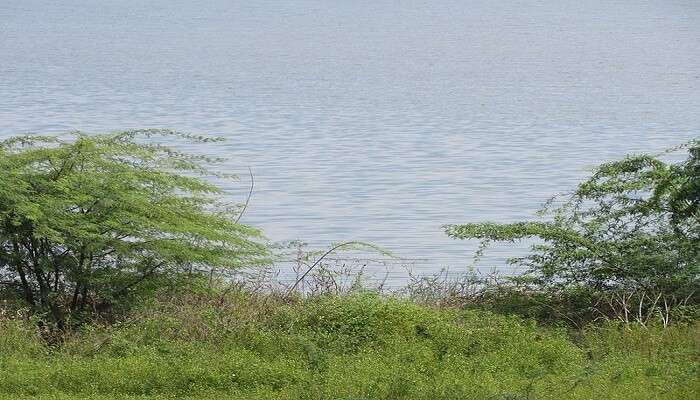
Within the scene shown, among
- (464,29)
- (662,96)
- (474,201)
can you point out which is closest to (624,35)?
(464,29)

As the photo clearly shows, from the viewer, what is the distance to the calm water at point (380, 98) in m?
25.8

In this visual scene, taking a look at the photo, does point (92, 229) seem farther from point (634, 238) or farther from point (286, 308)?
point (634, 238)

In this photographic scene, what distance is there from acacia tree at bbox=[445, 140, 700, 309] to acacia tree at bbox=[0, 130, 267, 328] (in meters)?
2.87

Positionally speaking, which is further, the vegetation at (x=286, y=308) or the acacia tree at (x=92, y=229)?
the acacia tree at (x=92, y=229)

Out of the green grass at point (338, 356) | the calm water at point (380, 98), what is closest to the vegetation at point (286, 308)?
the green grass at point (338, 356)

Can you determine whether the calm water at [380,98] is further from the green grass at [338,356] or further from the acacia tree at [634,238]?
the green grass at [338,356]

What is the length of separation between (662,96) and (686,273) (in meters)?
35.8

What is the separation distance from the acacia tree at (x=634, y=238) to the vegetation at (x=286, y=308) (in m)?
0.02

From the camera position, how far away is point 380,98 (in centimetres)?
4597

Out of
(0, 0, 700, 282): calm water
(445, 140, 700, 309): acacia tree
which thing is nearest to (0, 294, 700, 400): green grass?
(445, 140, 700, 309): acacia tree

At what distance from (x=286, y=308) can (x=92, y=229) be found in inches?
75.7

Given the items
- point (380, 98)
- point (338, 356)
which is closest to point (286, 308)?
point (338, 356)

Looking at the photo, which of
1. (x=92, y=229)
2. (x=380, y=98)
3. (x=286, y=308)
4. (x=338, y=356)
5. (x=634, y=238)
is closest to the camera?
(x=338, y=356)

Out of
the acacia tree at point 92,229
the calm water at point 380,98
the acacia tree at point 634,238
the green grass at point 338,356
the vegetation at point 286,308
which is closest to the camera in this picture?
the green grass at point 338,356
